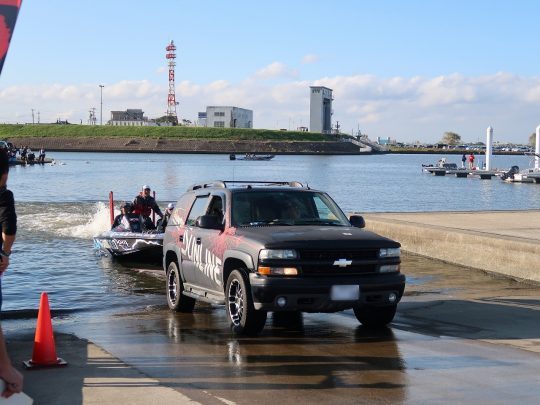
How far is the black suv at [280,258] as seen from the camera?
30.5ft

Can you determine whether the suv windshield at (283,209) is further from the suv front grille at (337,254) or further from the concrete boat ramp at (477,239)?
the concrete boat ramp at (477,239)

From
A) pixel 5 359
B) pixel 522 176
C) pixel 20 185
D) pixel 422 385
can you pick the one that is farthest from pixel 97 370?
pixel 522 176

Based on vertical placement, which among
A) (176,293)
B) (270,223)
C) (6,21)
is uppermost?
(6,21)

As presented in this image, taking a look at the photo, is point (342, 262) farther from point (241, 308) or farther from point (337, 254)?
point (241, 308)

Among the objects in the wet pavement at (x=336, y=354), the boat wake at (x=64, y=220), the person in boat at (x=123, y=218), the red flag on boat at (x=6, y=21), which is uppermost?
the red flag on boat at (x=6, y=21)

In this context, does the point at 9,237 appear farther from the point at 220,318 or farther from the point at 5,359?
the point at 220,318

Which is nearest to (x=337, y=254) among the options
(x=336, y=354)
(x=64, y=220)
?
(x=336, y=354)

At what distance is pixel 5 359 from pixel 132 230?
13.6m

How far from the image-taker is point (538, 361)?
8.44 meters

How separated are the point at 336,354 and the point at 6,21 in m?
4.70

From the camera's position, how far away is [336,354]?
29.0ft

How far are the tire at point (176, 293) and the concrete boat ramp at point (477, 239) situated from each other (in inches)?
234

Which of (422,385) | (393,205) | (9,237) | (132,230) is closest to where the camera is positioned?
(9,237)

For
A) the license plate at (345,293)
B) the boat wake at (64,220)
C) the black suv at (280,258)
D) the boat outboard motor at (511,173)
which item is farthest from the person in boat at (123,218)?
the boat outboard motor at (511,173)
